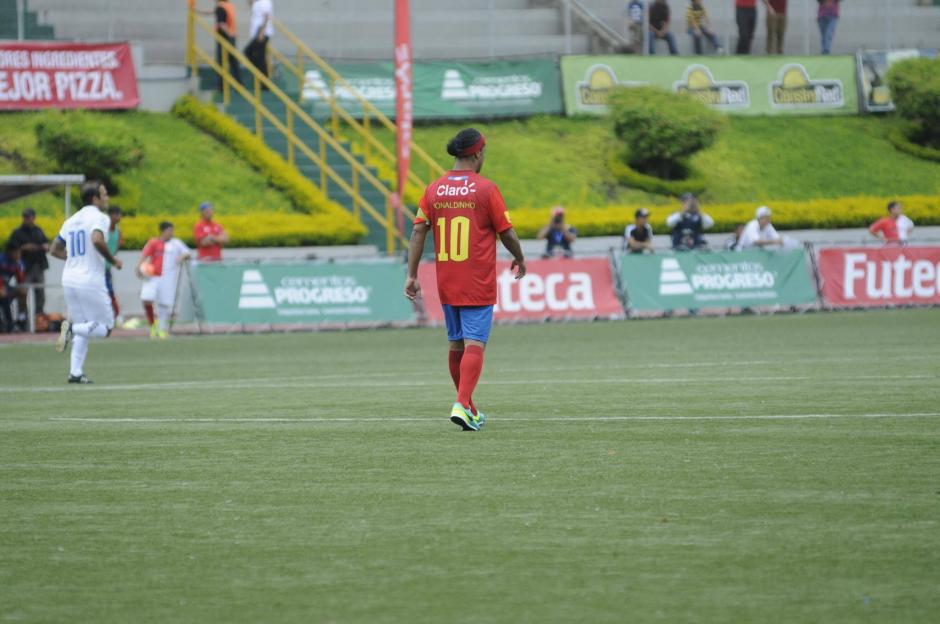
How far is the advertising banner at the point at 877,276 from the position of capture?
28.5 meters

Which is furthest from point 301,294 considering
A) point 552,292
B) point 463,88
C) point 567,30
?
point 567,30

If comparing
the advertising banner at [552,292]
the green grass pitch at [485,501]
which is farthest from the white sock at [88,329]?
the advertising banner at [552,292]

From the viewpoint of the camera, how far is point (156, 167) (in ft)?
113

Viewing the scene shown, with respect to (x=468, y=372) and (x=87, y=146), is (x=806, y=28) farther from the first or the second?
(x=468, y=372)

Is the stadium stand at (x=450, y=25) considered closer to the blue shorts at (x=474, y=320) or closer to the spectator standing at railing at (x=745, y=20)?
the spectator standing at railing at (x=745, y=20)

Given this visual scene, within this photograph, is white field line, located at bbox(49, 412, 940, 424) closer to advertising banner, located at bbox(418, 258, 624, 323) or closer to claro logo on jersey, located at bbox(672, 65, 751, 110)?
advertising banner, located at bbox(418, 258, 624, 323)

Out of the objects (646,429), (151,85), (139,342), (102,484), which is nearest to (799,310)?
(139,342)

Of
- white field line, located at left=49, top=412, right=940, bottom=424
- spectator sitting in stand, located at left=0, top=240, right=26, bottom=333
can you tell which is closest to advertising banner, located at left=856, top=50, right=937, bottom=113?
spectator sitting in stand, located at left=0, top=240, right=26, bottom=333

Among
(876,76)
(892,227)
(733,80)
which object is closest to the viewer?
(892,227)

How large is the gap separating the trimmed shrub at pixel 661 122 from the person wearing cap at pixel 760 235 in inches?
341

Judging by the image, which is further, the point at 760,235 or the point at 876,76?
the point at 876,76

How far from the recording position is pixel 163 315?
87.5 feet

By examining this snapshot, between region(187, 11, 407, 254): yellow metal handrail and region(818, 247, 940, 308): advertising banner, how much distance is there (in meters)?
8.31

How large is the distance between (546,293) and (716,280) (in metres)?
3.02
